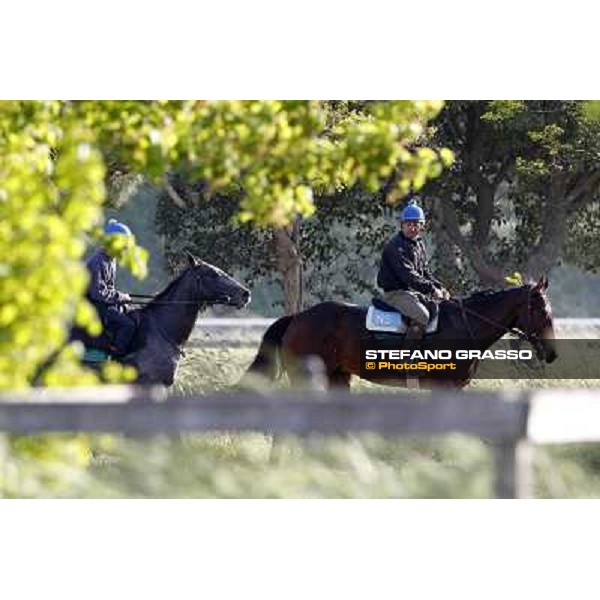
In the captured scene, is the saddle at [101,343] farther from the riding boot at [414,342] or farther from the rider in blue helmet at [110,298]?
the riding boot at [414,342]

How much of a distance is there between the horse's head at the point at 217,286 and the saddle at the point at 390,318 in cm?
80

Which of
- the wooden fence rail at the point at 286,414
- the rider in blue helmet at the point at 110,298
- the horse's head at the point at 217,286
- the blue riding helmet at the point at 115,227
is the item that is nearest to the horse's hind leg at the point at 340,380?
the horse's head at the point at 217,286

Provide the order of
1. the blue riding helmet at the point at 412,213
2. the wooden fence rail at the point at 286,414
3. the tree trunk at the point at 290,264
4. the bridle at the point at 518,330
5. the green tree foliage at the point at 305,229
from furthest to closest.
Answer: the bridle at the point at 518,330 → the blue riding helmet at the point at 412,213 → the tree trunk at the point at 290,264 → the green tree foliage at the point at 305,229 → the wooden fence rail at the point at 286,414

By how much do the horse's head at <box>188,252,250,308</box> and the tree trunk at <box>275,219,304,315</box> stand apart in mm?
256

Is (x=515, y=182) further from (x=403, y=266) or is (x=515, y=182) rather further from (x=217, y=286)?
(x=217, y=286)

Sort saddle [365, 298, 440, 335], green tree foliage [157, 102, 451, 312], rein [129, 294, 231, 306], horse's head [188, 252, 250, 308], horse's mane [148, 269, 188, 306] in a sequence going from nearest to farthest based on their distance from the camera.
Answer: green tree foliage [157, 102, 451, 312] < horse's head [188, 252, 250, 308] < horse's mane [148, 269, 188, 306] < rein [129, 294, 231, 306] < saddle [365, 298, 440, 335]

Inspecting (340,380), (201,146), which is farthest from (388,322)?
(201,146)

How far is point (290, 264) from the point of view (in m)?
9.95

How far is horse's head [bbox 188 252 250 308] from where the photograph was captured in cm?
1026

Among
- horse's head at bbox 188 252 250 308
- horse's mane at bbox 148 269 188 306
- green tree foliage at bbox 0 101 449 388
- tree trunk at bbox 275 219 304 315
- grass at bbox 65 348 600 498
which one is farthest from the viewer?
horse's mane at bbox 148 269 188 306

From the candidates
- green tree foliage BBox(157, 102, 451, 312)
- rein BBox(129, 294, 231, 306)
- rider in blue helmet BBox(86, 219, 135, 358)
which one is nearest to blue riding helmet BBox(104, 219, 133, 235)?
rider in blue helmet BBox(86, 219, 135, 358)

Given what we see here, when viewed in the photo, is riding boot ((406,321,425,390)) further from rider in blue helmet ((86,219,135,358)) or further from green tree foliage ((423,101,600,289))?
rider in blue helmet ((86,219,135,358))

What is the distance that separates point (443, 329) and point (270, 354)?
1.35m

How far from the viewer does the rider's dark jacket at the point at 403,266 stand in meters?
10.0
